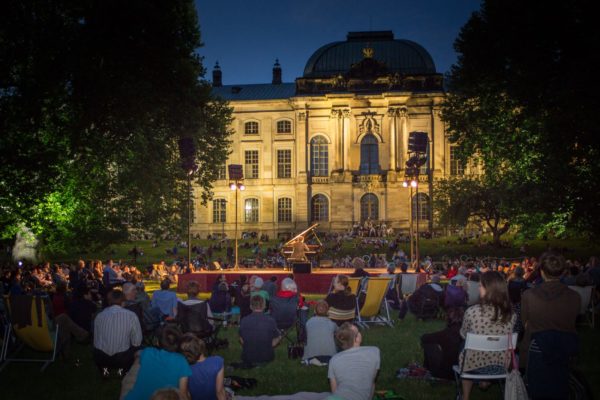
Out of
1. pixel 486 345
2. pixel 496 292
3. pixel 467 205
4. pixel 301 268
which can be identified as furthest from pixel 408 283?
pixel 467 205

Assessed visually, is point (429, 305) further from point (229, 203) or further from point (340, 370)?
point (229, 203)

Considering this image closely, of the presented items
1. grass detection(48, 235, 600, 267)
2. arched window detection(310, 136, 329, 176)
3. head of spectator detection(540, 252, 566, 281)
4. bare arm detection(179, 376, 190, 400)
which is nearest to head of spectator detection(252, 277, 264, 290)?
bare arm detection(179, 376, 190, 400)

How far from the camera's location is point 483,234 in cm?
5147

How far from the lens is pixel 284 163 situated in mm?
61188

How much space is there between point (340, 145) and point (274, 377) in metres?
50.4

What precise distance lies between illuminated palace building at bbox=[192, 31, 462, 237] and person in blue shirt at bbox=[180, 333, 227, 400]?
50.3 metres

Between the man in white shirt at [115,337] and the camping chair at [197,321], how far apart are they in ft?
2.58

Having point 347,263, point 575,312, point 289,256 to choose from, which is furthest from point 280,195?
point 575,312

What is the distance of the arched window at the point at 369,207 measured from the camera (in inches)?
2281

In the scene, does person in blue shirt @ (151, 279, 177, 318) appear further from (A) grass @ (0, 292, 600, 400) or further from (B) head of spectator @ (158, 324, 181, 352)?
(B) head of spectator @ (158, 324, 181, 352)

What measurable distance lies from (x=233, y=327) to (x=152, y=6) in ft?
51.1

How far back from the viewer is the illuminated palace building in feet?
190

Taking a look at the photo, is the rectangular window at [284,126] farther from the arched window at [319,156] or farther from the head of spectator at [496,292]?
the head of spectator at [496,292]

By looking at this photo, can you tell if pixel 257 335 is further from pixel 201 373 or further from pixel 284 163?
pixel 284 163
